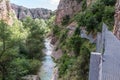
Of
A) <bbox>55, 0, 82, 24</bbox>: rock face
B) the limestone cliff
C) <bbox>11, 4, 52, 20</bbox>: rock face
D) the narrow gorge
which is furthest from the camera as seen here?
Answer: <bbox>11, 4, 52, 20</bbox>: rock face

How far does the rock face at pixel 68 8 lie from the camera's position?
182 ft

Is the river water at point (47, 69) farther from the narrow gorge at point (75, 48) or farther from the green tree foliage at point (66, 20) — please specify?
the green tree foliage at point (66, 20)

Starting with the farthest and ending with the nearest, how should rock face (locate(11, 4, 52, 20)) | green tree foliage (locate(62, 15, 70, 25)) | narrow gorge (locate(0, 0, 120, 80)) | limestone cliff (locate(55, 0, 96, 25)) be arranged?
rock face (locate(11, 4, 52, 20))
green tree foliage (locate(62, 15, 70, 25))
limestone cliff (locate(55, 0, 96, 25))
narrow gorge (locate(0, 0, 120, 80))

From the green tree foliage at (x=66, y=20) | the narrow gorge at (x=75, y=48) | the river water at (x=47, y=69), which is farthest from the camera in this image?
the green tree foliage at (x=66, y=20)

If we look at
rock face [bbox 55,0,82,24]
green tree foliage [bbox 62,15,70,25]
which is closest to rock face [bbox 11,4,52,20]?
rock face [bbox 55,0,82,24]

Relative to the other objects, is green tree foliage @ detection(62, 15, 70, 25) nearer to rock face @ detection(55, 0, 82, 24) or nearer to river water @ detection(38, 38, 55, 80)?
rock face @ detection(55, 0, 82, 24)

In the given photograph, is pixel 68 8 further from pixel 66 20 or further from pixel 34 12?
pixel 34 12

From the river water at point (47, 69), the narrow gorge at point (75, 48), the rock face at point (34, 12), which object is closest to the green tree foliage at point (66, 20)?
the narrow gorge at point (75, 48)

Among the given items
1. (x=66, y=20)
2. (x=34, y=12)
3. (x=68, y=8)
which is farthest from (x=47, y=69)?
(x=34, y=12)

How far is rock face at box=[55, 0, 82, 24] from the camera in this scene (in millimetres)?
55562

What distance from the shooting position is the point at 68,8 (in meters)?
59.2

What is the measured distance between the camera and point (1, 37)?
28.8 meters

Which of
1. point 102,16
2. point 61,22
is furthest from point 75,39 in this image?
point 61,22

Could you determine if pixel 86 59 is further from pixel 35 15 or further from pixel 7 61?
pixel 35 15
